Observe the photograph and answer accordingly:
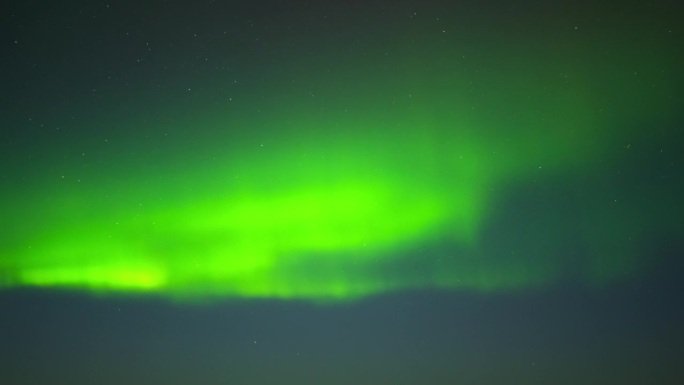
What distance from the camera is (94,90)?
2.54 m

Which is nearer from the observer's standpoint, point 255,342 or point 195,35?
point 195,35

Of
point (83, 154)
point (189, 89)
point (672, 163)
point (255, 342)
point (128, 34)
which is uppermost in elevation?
point (128, 34)

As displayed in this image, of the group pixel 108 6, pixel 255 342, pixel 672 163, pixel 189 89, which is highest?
pixel 108 6

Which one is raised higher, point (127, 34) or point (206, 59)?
point (127, 34)

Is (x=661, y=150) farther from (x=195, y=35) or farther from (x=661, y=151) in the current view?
(x=195, y=35)

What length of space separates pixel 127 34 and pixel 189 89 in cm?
51

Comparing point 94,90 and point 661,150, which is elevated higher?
point 94,90

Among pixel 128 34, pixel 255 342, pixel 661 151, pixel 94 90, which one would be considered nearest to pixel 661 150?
pixel 661 151

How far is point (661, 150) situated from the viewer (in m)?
2.57

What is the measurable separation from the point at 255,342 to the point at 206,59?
74.1 inches

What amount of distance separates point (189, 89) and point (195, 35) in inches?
13.3

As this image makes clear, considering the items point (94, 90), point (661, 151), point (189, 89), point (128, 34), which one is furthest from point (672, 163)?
point (94, 90)

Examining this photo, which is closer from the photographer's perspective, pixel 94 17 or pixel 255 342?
pixel 94 17

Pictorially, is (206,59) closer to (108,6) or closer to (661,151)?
(108,6)
